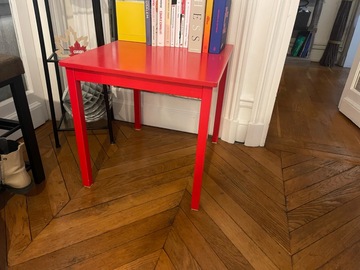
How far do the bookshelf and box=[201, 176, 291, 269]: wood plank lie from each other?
2.92 metres

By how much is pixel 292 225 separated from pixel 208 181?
0.38 m

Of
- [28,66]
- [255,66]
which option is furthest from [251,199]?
[28,66]

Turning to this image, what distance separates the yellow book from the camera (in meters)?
1.14

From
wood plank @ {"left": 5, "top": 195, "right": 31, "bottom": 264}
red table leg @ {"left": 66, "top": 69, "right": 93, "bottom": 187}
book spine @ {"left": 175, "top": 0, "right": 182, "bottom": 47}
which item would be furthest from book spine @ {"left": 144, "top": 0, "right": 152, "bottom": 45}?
wood plank @ {"left": 5, "top": 195, "right": 31, "bottom": 264}

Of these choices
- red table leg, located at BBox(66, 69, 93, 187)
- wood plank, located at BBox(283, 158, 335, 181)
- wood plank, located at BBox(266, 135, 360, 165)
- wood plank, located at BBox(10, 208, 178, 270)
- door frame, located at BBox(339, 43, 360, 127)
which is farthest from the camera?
door frame, located at BBox(339, 43, 360, 127)

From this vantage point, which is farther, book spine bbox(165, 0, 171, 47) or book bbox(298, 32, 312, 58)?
book bbox(298, 32, 312, 58)

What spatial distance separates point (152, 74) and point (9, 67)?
1.58 feet

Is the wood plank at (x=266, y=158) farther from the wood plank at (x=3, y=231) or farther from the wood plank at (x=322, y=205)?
the wood plank at (x=3, y=231)

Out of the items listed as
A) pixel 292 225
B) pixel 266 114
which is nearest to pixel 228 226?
pixel 292 225

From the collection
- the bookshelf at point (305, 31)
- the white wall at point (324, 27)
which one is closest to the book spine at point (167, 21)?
the bookshelf at point (305, 31)

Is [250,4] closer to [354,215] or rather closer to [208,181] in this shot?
[208,181]

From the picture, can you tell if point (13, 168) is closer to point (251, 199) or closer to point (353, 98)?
point (251, 199)

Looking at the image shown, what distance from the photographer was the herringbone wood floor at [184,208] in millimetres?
861

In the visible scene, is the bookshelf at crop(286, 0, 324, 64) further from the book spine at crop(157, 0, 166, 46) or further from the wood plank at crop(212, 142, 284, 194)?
the book spine at crop(157, 0, 166, 46)
